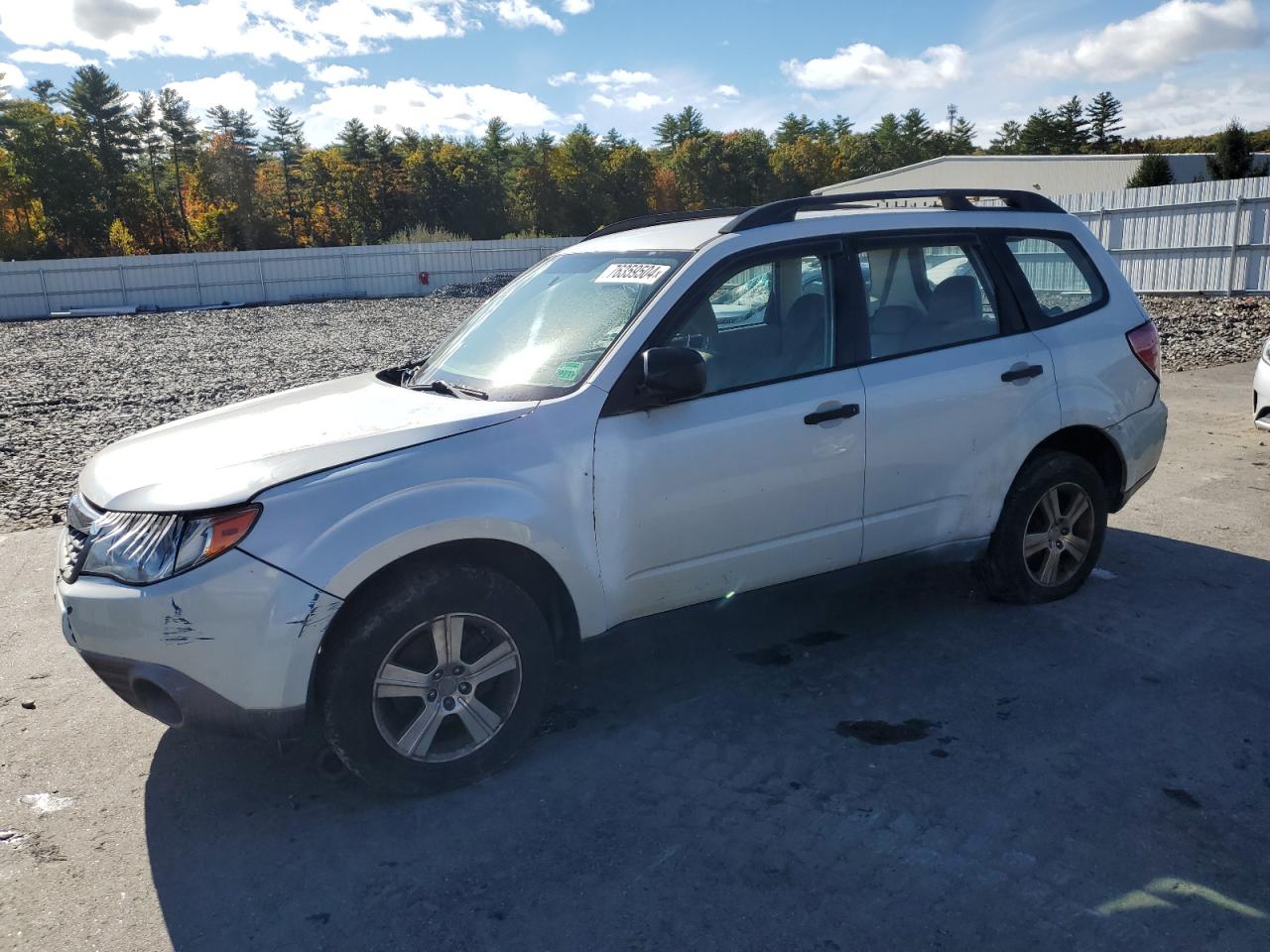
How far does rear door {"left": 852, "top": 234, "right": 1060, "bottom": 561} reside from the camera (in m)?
4.30

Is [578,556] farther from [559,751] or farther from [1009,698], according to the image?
[1009,698]

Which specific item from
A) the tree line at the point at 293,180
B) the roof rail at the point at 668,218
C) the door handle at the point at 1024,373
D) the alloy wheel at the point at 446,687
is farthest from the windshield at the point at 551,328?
the tree line at the point at 293,180

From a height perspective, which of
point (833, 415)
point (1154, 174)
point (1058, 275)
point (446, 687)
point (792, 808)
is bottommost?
point (792, 808)

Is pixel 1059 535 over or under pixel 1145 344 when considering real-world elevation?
Result: under

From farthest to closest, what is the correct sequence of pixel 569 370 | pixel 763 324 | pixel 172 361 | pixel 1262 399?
pixel 172 361
pixel 1262 399
pixel 763 324
pixel 569 370

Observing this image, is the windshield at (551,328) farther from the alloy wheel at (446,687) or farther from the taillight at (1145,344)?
the taillight at (1145,344)

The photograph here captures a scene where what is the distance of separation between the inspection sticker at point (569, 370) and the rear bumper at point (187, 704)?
1492 millimetres

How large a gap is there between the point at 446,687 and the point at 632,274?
72.5 inches

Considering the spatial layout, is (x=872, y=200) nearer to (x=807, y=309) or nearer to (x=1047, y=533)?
(x=807, y=309)

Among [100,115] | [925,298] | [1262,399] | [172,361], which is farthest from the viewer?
[100,115]

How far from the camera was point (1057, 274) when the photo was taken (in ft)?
16.1

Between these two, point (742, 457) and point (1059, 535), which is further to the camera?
point (1059, 535)

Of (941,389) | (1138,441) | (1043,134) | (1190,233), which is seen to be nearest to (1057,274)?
(1138,441)

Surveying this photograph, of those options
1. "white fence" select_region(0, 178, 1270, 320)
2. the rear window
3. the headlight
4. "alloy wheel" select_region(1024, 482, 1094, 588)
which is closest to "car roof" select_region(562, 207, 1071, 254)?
the rear window
